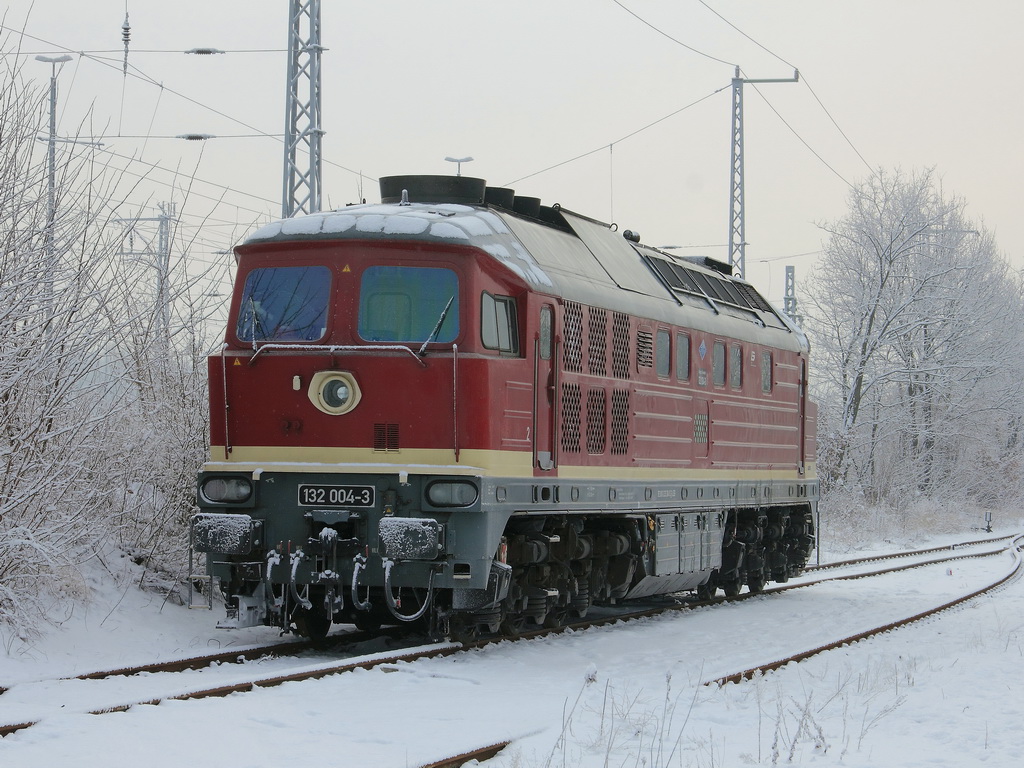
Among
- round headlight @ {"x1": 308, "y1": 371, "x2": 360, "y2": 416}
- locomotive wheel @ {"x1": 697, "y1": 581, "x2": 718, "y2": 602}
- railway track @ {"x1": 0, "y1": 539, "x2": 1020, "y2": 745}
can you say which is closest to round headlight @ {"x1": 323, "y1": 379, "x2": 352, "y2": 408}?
round headlight @ {"x1": 308, "y1": 371, "x2": 360, "y2": 416}

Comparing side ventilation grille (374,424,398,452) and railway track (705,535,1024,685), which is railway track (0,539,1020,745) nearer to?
railway track (705,535,1024,685)

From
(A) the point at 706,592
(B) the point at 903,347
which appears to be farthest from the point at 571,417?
(B) the point at 903,347

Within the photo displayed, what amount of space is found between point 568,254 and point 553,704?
4.83m

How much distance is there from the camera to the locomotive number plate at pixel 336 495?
33.6 ft

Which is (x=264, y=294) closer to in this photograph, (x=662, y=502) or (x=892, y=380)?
(x=662, y=502)

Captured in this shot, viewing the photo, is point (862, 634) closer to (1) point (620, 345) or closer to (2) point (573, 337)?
(1) point (620, 345)

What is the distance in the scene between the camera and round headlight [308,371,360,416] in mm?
10383

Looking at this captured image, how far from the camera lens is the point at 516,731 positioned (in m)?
7.59

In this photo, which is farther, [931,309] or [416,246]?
[931,309]

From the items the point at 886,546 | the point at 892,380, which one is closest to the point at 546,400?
the point at 886,546

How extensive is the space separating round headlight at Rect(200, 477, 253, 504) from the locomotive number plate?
0.44 m

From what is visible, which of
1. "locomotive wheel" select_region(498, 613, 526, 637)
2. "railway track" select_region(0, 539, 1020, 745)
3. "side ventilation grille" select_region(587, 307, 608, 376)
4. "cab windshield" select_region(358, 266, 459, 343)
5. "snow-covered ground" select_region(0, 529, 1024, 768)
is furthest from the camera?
"side ventilation grille" select_region(587, 307, 608, 376)

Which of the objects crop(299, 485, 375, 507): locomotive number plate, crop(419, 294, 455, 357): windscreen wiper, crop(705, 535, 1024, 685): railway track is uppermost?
crop(419, 294, 455, 357): windscreen wiper

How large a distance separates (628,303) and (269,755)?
687cm
